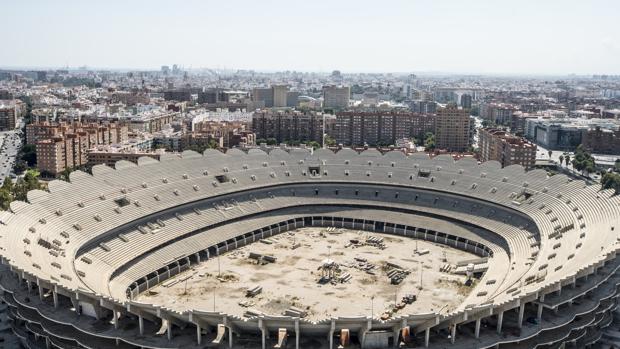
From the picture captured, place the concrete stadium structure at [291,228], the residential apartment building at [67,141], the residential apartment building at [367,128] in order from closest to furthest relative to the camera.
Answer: the concrete stadium structure at [291,228], the residential apartment building at [67,141], the residential apartment building at [367,128]

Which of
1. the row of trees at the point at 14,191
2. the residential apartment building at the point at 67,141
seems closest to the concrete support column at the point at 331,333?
the row of trees at the point at 14,191

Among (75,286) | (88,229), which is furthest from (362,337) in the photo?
(88,229)

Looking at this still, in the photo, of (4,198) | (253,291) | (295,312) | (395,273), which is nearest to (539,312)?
(395,273)

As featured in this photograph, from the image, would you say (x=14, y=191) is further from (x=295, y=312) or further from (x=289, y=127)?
(x=289, y=127)

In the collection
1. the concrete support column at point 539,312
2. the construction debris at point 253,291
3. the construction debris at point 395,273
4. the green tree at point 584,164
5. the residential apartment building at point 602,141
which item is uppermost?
the residential apartment building at point 602,141

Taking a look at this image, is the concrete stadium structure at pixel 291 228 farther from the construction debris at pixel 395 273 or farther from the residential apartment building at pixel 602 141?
the residential apartment building at pixel 602 141

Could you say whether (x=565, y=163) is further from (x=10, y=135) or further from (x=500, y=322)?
(x=10, y=135)

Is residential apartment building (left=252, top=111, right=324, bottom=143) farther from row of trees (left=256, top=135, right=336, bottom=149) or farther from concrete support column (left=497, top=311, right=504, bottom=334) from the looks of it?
concrete support column (left=497, top=311, right=504, bottom=334)
